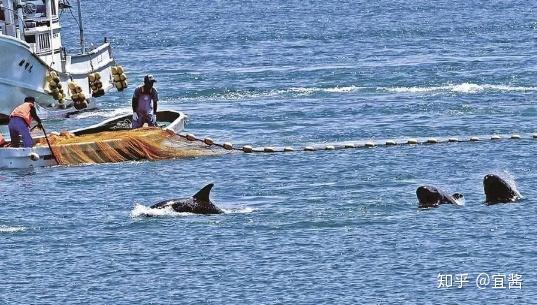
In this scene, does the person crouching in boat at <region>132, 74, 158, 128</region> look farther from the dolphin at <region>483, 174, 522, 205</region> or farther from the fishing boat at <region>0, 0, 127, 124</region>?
the dolphin at <region>483, 174, 522, 205</region>

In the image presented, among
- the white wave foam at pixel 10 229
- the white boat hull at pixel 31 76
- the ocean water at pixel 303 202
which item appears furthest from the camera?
the white boat hull at pixel 31 76

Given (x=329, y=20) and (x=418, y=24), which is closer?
(x=418, y=24)

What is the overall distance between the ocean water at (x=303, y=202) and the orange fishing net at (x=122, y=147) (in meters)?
0.34

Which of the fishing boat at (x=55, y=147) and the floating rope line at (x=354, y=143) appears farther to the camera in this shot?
the floating rope line at (x=354, y=143)

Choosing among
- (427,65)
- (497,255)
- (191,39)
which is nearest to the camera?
(497,255)

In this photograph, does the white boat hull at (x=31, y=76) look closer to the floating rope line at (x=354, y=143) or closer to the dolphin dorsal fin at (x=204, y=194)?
the floating rope line at (x=354, y=143)

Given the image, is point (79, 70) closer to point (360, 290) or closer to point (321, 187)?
point (321, 187)

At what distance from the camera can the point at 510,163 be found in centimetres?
3962

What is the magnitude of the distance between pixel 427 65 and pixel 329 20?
4236cm

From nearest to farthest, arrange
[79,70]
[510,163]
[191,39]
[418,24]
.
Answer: [510,163] < [79,70] < [191,39] < [418,24]

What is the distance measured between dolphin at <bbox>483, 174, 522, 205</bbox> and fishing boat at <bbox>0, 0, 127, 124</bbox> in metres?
20.4

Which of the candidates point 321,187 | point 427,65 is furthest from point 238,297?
point 427,65

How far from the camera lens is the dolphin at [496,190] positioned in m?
34.2

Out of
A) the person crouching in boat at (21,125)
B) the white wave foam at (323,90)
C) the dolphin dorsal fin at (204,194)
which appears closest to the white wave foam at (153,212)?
the dolphin dorsal fin at (204,194)
